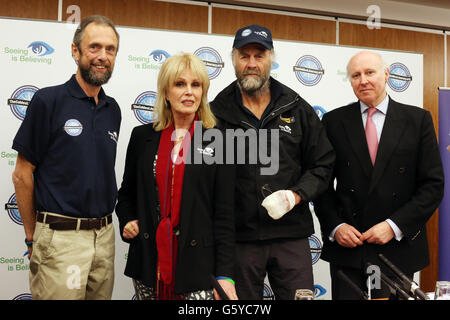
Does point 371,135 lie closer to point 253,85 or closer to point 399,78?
point 253,85

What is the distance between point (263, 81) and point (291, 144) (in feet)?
1.22

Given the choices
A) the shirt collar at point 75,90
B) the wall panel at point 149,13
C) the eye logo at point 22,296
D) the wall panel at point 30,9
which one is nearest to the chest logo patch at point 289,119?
the shirt collar at point 75,90

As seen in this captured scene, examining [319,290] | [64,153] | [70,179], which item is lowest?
[319,290]

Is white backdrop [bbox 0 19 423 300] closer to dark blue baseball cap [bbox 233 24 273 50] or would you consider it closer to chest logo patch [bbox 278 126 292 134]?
dark blue baseball cap [bbox 233 24 273 50]

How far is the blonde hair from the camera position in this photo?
6.26 feet

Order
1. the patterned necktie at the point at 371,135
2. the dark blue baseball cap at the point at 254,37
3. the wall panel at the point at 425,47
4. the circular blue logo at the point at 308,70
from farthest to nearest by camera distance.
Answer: the wall panel at the point at 425,47 < the circular blue logo at the point at 308,70 < the patterned necktie at the point at 371,135 < the dark blue baseball cap at the point at 254,37

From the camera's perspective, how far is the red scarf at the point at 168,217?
71.7 inches

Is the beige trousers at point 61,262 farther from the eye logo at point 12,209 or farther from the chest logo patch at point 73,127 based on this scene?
the eye logo at point 12,209

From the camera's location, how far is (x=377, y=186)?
2.24m

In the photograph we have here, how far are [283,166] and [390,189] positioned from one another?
63 centimetres

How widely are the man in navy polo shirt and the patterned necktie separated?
143 centimetres

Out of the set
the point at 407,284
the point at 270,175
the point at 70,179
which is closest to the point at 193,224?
the point at 270,175

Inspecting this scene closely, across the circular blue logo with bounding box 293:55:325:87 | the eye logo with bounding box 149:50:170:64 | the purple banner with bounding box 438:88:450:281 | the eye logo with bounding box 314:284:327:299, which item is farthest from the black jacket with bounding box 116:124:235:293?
the purple banner with bounding box 438:88:450:281

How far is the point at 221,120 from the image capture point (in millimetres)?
2166
